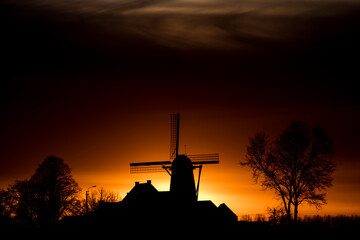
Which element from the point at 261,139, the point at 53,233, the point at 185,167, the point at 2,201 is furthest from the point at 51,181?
the point at 261,139

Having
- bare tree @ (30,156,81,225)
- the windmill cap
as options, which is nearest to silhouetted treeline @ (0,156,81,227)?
bare tree @ (30,156,81,225)

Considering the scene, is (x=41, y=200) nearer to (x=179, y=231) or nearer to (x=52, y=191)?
(x=52, y=191)

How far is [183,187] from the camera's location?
5906 cm

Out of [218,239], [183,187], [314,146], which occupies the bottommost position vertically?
[218,239]

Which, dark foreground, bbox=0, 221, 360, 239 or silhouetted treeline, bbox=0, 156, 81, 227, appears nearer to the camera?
dark foreground, bbox=0, 221, 360, 239

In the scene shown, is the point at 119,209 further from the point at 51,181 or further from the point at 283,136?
the point at 51,181

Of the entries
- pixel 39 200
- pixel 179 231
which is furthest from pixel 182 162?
pixel 39 200

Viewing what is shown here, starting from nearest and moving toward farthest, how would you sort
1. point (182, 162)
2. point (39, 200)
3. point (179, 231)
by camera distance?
point (179, 231)
point (182, 162)
point (39, 200)

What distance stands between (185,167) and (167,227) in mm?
6582

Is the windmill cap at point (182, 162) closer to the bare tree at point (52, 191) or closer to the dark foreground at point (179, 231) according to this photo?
the dark foreground at point (179, 231)

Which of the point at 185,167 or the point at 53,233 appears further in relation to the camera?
the point at 53,233

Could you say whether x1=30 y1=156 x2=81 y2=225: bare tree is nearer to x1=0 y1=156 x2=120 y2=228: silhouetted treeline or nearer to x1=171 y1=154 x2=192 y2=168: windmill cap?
x1=0 y1=156 x2=120 y2=228: silhouetted treeline

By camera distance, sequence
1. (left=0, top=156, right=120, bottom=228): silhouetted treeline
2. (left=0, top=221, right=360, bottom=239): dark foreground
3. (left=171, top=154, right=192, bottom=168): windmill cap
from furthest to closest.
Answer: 1. (left=0, top=156, right=120, bottom=228): silhouetted treeline
2. (left=171, top=154, right=192, bottom=168): windmill cap
3. (left=0, top=221, right=360, bottom=239): dark foreground

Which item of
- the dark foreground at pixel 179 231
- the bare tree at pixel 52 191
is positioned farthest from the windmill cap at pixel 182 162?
the bare tree at pixel 52 191
